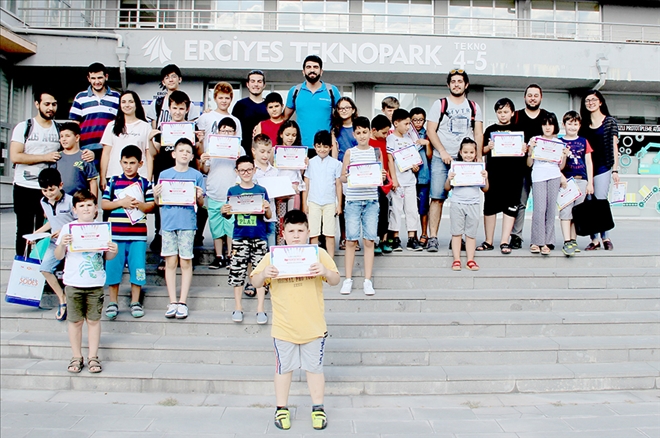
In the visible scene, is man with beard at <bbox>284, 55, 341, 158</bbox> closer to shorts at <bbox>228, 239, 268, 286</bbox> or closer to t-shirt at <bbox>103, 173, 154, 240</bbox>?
shorts at <bbox>228, 239, 268, 286</bbox>

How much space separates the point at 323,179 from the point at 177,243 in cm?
176

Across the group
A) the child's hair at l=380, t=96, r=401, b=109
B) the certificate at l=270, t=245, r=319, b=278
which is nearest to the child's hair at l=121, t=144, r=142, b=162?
the certificate at l=270, t=245, r=319, b=278

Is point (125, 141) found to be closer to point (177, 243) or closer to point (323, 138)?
point (177, 243)

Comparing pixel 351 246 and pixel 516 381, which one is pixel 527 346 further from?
pixel 351 246

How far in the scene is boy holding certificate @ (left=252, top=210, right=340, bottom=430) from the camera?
371cm

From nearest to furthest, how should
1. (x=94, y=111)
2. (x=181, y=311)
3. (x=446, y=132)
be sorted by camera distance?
1. (x=181, y=311)
2. (x=94, y=111)
3. (x=446, y=132)

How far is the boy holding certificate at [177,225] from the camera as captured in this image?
16.7 ft

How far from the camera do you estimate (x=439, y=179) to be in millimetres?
6551

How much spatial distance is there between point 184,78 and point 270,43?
2.92 m

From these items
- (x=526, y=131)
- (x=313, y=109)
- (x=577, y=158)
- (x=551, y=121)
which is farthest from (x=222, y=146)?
(x=577, y=158)

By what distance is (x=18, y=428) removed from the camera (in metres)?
3.62

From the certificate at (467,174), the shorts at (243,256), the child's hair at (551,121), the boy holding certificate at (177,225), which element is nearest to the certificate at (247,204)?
the shorts at (243,256)

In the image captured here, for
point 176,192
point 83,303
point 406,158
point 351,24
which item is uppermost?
point 351,24

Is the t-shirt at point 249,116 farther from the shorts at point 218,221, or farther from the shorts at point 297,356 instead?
the shorts at point 297,356
